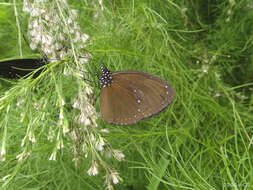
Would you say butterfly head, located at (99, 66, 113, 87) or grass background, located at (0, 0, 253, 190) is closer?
butterfly head, located at (99, 66, 113, 87)

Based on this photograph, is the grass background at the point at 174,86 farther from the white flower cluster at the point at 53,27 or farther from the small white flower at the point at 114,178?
the small white flower at the point at 114,178

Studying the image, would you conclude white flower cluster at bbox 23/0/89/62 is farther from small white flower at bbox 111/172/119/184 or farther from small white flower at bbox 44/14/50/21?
small white flower at bbox 111/172/119/184

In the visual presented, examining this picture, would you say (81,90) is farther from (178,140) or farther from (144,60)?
(178,140)

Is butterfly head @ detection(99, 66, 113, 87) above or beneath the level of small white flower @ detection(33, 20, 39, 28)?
beneath

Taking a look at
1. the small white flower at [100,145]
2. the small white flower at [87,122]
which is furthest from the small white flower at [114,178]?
the small white flower at [87,122]

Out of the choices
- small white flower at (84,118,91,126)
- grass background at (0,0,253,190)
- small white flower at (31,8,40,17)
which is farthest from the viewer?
grass background at (0,0,253,190)

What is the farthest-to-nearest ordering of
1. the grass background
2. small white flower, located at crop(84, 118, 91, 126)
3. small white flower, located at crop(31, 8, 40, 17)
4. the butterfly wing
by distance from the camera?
1. the grass background
2. the butterfly wing
3. small white flower, located at crop(31, 8, 40, 17)
4. small white flower, located at crop(84, 118, 91, 126)

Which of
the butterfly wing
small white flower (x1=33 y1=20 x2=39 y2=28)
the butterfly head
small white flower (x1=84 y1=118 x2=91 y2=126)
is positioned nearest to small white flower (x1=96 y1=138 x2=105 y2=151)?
small white flower (x1=84 y1=118 x2=91 y2=126)

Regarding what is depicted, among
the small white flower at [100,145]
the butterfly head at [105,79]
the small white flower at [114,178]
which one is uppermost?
the butterfly head at [105,79]
